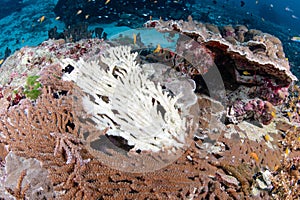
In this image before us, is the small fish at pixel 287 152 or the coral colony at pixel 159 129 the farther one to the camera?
the small fish at pixel 287 152

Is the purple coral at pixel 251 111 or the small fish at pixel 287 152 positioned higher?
the purple coral at pixel 251 111

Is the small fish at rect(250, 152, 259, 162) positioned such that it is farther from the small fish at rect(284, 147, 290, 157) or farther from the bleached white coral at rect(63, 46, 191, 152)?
the bleached white coral at rect(63, 46, 191, 152)

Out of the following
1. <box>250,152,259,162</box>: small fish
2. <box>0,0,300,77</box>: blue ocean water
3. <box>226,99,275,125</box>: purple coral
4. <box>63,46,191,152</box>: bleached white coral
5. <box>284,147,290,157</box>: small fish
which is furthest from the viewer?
<box>0,0,300,77</box>: blue ocean water

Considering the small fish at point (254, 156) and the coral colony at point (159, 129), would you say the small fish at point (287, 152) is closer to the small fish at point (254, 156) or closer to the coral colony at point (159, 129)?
the coral colony at point (159, 129)

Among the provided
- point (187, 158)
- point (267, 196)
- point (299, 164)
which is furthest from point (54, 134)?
point (299, 164)

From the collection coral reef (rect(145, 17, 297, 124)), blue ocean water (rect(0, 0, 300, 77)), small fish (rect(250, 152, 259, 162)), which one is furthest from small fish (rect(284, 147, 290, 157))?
blue ocean water (rect(0, 0, 300, 77))

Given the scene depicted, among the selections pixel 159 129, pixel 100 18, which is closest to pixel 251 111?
pixel 159 129

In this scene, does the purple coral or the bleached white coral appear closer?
the bleached white coral

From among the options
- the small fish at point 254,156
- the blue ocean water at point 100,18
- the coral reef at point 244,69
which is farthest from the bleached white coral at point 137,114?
the blue ocean water at point 100,18
